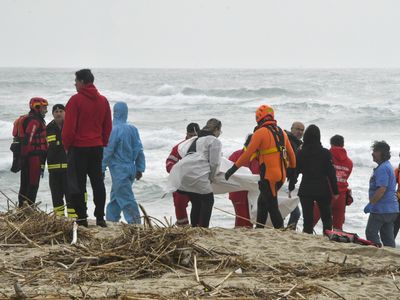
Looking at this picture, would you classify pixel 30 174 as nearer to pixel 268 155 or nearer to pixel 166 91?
pixel 268 155

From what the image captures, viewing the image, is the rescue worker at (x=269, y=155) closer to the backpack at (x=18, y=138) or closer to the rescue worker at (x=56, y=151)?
the rescue worker at (x=56, y=151)

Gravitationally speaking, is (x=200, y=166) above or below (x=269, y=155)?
below

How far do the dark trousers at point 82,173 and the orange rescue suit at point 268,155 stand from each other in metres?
1.56

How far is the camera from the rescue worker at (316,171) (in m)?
8.92

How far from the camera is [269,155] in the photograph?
8.53 meters

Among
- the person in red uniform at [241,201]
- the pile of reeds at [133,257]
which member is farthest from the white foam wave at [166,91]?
the pile of reeds at [133,257]

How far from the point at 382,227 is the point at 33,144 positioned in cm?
438

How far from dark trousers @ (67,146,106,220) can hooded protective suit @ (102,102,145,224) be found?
4.48ft

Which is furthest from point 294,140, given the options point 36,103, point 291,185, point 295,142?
point 36,103

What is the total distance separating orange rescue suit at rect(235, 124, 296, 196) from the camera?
334 inches

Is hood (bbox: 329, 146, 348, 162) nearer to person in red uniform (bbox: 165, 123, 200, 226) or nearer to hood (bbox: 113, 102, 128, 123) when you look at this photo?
person in red uniform (bbox: 165, 123, 200, 226)

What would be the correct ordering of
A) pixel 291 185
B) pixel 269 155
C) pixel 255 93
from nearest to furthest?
pixel 269 155
pixel 291 185
pixel 255 93

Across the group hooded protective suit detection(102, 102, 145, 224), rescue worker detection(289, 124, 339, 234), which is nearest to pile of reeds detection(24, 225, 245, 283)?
rescue worker detection(289, 124, 339, 234)

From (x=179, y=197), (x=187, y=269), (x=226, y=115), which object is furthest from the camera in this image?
(x=226, y=115)
